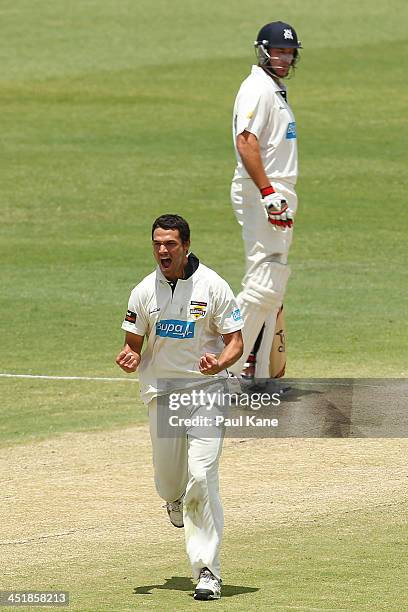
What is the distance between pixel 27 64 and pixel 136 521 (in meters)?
22.5

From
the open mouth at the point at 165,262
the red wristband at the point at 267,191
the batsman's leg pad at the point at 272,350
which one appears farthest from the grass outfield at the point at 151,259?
the red wristband at the point at 267,191

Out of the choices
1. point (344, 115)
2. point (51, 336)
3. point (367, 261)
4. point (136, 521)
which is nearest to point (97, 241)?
point (367, 261)

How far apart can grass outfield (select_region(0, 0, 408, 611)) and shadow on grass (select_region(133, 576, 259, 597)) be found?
0.02m

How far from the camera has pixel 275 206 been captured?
37.5 feet

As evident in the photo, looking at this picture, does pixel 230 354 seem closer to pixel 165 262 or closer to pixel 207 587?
pixel 165 262

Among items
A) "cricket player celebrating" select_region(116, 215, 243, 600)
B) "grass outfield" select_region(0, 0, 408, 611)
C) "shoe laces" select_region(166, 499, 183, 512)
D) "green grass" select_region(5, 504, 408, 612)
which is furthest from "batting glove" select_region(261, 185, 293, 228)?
"shoe laces" select_region(166, 499, 183, 512)

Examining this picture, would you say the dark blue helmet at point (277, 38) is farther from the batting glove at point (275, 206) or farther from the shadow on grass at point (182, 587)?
the shadow on grass at point (182, 587)

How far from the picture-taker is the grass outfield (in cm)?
819

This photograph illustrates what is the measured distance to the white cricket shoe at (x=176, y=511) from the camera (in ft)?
27.1

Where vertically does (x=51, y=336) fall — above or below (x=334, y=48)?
below

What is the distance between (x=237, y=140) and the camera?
459 inches

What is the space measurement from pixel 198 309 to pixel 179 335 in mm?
162

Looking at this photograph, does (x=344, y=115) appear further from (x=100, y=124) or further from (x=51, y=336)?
(x=51, y=336)

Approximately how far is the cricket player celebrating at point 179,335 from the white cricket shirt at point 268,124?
3.77 m
